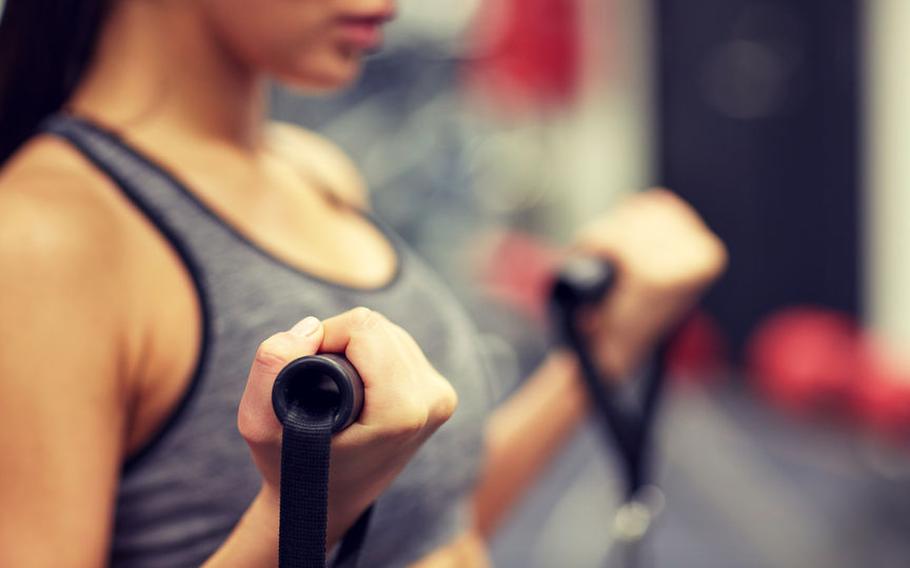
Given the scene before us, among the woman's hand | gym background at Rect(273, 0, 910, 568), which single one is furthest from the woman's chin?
gym background at Rect(273, 0, 910, 568)

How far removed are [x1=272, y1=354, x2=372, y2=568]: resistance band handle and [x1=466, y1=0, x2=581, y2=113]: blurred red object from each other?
9.66 feet

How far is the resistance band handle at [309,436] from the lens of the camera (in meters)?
0.37

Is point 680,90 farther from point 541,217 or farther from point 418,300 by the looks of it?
point 418,300

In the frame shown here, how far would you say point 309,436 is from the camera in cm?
37

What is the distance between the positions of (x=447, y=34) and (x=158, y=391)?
290cm

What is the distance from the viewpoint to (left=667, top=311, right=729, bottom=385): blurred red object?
279cm

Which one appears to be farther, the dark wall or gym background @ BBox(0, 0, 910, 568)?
the dark wall

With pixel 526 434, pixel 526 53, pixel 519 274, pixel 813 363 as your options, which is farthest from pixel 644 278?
pixel 526 53

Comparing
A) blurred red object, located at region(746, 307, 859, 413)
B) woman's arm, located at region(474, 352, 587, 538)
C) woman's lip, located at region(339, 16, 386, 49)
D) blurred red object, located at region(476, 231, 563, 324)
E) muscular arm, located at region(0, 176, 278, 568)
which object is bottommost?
blurred red object, located at region(476, 231, 563, 324)

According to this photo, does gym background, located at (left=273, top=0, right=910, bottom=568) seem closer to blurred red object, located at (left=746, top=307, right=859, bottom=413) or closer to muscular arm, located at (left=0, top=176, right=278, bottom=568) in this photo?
blurred red object, located at (left=746, top=307, right=859, bottom=413)

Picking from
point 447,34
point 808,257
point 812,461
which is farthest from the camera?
point 808,257

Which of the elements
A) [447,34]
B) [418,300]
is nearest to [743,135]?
[447,34]

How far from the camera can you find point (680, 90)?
3918mm

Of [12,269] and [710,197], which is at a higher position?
[12,269]
